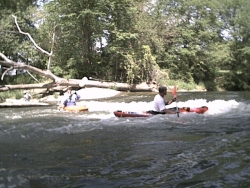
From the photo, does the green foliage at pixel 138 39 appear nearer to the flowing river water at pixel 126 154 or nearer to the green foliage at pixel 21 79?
the green foliage at pixel 21 79

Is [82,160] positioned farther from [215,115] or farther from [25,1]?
[25,1]

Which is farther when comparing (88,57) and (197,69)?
(197,69)

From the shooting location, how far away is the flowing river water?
4.02 meters

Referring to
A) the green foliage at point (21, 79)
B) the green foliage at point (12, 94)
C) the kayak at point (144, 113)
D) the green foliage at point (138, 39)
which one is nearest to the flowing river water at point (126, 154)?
the kayak at point (144, 113)

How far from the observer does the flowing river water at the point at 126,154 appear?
13.2 ft

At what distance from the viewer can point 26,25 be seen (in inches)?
1014

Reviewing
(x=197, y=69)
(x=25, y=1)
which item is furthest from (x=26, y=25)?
(x=197, y=69)

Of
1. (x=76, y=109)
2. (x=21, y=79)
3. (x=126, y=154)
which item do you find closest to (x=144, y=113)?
(x=76, y=109)

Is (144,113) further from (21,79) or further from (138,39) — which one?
(21,79)

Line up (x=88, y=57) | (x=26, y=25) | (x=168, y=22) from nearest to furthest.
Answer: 1. (x=88, y=57)
2. (x=26, y=25)
3. (x=168, y=22)

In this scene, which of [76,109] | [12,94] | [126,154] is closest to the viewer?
[126,154]

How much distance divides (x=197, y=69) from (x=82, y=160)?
1054 inches

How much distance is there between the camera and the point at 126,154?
210 inches

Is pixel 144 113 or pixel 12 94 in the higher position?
pixel 12 94
